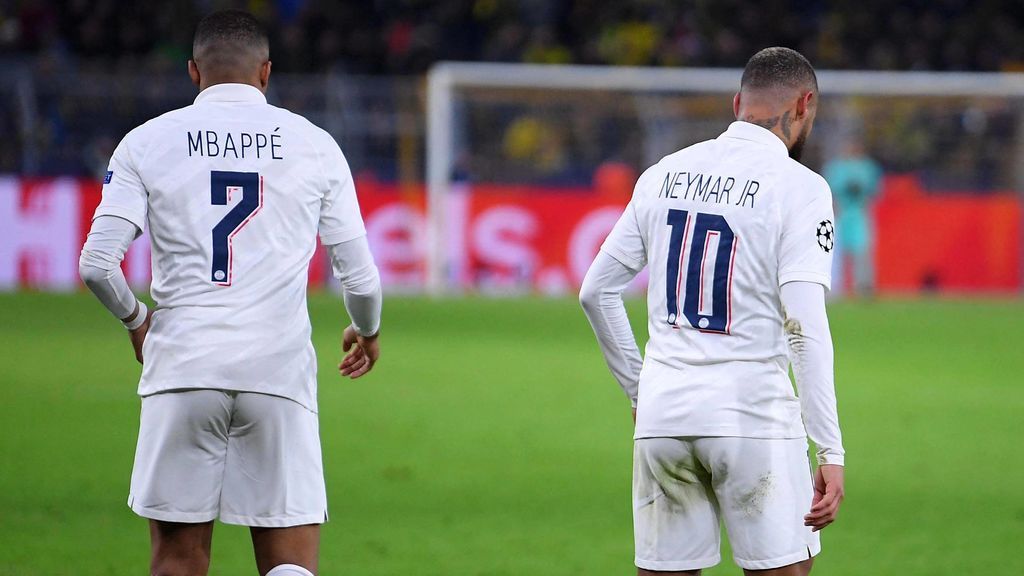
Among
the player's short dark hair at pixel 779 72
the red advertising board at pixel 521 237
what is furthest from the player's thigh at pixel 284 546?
the red advertising board at pixel 521 237

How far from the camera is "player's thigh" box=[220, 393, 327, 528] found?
409 centimetres

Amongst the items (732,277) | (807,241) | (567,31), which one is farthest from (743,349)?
(567,31)

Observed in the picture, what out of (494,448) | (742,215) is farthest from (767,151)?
(494,448)

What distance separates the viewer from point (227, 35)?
4281 mm

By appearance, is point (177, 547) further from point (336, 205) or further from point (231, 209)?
point (336, 205)

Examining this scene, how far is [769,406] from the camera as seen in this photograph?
396cm

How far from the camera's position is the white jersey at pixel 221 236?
4.07 m

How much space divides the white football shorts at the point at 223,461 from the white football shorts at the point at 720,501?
0.98 m

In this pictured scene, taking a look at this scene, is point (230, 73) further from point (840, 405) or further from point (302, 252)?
point (840, 405)

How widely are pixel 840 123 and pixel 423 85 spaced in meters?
6.82

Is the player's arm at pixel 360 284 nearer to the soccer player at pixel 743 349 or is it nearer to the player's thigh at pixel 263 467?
the player's thigh at pixel 263 467

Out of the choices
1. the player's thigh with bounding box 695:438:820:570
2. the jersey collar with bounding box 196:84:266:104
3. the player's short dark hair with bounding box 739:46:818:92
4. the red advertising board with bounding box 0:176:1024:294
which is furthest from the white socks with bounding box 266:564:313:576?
the red advertising board with bounding box 0:176:1024:294

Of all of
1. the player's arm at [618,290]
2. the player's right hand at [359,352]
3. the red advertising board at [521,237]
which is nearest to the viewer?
the player's arm at [618,290]

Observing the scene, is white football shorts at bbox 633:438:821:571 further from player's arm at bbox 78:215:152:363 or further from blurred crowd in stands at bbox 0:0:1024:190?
blurred crowd in stands at bbox 0:0:1024:190
